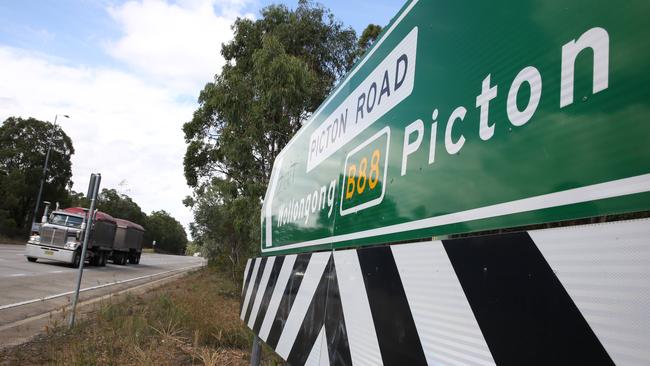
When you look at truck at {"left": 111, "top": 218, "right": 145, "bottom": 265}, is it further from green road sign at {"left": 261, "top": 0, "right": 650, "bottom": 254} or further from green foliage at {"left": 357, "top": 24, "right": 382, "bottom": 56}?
green road sign at {"left": 261, "top": 0, "right": 650, "bottom": 254}

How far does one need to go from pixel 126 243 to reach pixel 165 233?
8848 cm

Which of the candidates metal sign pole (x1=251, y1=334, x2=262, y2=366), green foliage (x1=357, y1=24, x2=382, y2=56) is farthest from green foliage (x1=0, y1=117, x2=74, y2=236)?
metal sign pole (x1=251, y1=334, x2=262, y2=366)

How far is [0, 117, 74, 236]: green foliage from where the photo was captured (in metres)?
44.9

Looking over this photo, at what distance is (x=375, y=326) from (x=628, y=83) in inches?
43.3

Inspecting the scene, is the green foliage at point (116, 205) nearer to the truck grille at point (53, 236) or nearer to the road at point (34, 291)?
the truck grille at point (53, 236)

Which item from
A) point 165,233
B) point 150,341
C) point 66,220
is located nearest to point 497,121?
point 150,341

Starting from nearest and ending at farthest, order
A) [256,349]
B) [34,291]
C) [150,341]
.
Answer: [256,349]
[150,341]
[34,291]

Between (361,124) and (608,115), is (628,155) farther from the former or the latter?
(361,124)

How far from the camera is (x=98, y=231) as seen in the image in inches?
1057

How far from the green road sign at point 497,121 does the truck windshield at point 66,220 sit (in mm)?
24736

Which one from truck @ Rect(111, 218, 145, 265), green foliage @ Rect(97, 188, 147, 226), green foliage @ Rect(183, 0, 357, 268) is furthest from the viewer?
green foliage @ Rect(97, 188, 147, 226)

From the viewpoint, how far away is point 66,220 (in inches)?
944

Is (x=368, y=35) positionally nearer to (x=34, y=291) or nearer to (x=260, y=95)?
(x=260, y=95)

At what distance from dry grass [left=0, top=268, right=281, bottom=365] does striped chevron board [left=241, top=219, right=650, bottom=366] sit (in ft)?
12.2
